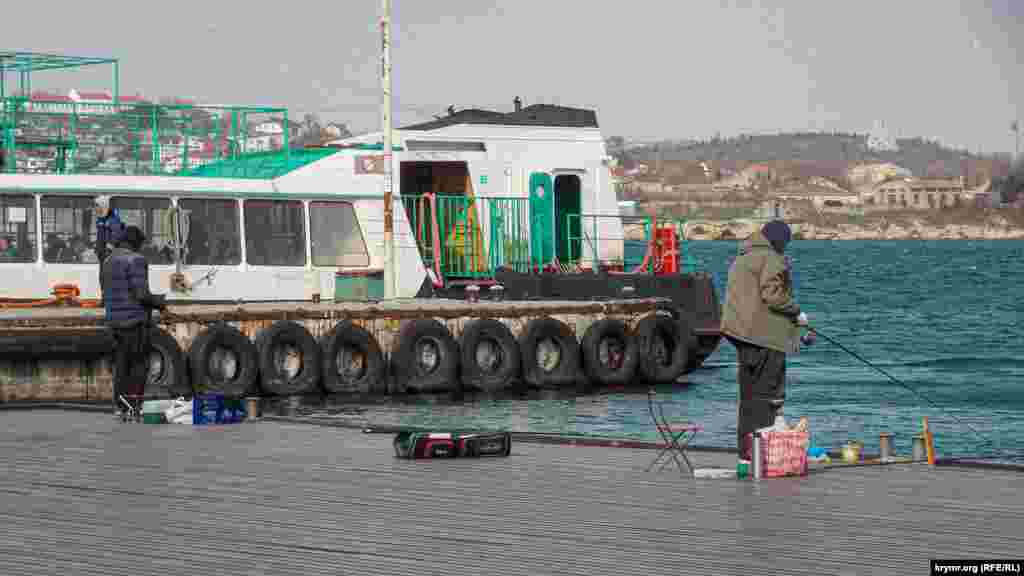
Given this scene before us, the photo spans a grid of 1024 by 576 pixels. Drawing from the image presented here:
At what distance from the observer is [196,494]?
10.8m

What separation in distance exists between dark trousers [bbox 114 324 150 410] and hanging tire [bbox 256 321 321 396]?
7787 millimetres

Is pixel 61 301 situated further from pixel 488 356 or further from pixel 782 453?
pixel 782 453

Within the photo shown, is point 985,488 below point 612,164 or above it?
below

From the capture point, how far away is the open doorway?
32406mm

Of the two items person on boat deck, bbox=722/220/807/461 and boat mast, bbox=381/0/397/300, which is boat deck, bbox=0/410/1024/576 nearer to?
person on boat deck, bbox=722/220/807/461

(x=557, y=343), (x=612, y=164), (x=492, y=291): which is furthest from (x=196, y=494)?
(x=612, y=164)

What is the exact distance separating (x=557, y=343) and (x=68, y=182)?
7851 mm

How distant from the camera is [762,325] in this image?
12.2m

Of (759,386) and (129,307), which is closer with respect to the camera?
(759,386)

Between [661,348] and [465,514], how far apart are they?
18.2m

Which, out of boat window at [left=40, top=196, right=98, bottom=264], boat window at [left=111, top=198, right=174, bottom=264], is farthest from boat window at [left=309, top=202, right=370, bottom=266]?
boat window at [left=40, top=196, right=98, bottom=264]

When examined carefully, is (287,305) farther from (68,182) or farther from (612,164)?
(612,164)

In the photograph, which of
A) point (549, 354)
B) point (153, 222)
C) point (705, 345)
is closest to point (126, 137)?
point (153, 222)

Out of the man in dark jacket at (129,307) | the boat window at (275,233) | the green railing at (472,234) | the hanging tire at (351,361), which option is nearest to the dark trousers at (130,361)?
the man in dark jacket at (129,307)
